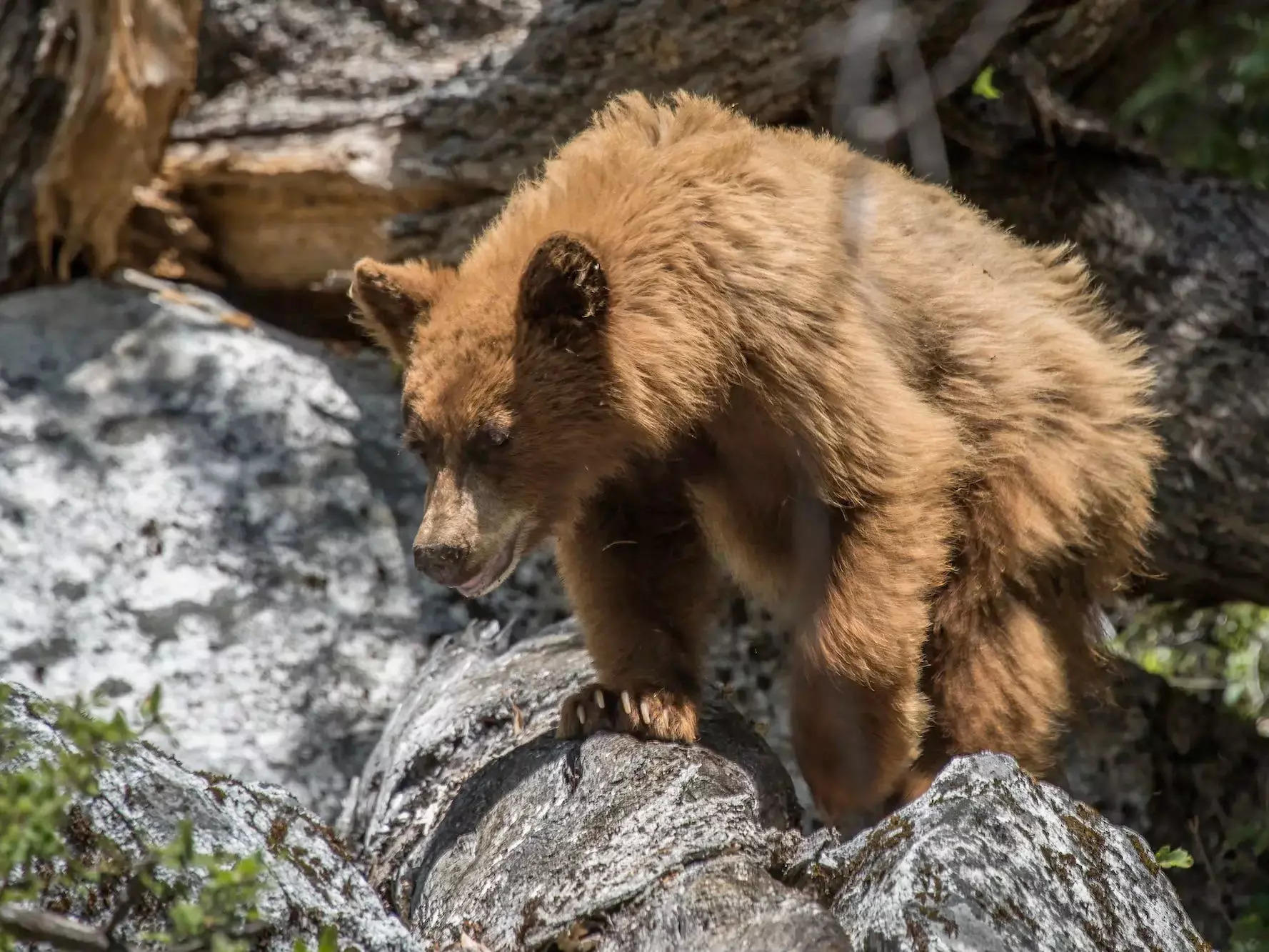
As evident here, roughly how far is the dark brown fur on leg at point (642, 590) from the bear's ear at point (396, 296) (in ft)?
2.88

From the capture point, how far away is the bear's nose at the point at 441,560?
4168 mm

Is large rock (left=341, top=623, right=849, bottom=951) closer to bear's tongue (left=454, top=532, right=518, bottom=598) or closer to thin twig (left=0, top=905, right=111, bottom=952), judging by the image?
bear's tongue (left=454, top=532, right=518, bottom=598)

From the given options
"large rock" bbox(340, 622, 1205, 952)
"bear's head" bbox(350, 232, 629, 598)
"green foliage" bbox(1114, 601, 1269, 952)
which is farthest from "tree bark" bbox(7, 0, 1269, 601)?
"large rock" bbox(340, 622, 1205, 952)

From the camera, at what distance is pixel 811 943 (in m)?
2.76

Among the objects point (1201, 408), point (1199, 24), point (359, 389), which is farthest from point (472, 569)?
point (1199, 24)

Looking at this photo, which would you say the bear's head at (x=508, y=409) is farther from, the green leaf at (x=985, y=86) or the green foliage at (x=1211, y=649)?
the green foliage at (x=1211, y=649)

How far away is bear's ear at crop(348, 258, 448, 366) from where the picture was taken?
462cm

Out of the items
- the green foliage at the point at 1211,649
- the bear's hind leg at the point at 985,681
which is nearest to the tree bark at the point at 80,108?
the bear's hind leg at the point at 985,681

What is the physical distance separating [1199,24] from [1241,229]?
1362 mm

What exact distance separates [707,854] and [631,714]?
955 millimetres

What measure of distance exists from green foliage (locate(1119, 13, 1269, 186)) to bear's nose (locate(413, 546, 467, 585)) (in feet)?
13.4

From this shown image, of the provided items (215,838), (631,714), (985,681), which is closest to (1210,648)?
(985,681)

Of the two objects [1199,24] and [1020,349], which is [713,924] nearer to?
[1020,349]

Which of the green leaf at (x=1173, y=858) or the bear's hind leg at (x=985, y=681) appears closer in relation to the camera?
the green leaf at (x=1173, y=858)
